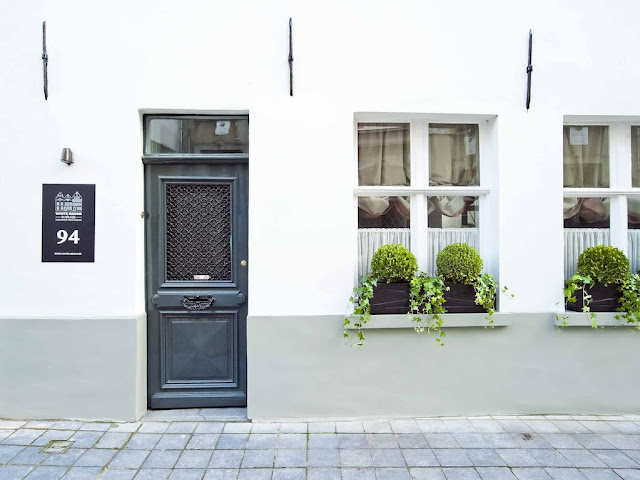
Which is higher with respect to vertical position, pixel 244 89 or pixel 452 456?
pixel 244 89

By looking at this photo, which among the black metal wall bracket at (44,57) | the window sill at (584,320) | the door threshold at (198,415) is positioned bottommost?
the door threshold at (198,415)

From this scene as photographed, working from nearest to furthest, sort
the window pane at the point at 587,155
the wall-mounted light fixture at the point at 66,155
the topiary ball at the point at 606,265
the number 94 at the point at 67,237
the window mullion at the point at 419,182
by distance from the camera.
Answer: the wall-mounted light fixture at the point at 66,155
the number 94 at the point at 67,237
the topiary ball at the point at 606,265
the window mullion at the point at 419,182
the window pane at the point at 587,155

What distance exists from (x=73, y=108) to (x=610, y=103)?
16.3 feet

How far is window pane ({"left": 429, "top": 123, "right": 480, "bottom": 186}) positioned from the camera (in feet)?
15.5

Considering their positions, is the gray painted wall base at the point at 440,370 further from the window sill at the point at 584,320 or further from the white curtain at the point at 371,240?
the white curtain at the point at 371,240

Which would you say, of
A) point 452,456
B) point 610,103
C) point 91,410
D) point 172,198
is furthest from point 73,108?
point 610,103

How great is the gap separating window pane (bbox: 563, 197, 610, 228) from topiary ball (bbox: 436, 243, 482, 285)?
109cm

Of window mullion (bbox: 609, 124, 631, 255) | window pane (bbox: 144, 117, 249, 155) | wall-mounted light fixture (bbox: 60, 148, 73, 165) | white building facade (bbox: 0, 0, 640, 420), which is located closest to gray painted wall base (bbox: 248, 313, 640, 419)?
white building facade (bbox: 0, 0, 640, 420)

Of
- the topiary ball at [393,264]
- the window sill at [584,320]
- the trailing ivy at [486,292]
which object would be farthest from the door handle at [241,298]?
the window sill at [584,320]

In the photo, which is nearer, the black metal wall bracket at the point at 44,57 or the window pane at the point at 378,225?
the black metal wall bracket at the point at 44,57

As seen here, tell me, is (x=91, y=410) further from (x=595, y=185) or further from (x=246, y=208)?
(x=595, y=185)

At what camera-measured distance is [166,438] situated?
4.01 metres

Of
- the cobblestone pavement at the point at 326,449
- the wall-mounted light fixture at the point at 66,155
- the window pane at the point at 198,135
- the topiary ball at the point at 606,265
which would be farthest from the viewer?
the window pane at the point at 198,135

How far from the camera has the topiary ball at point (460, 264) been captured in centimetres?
434
